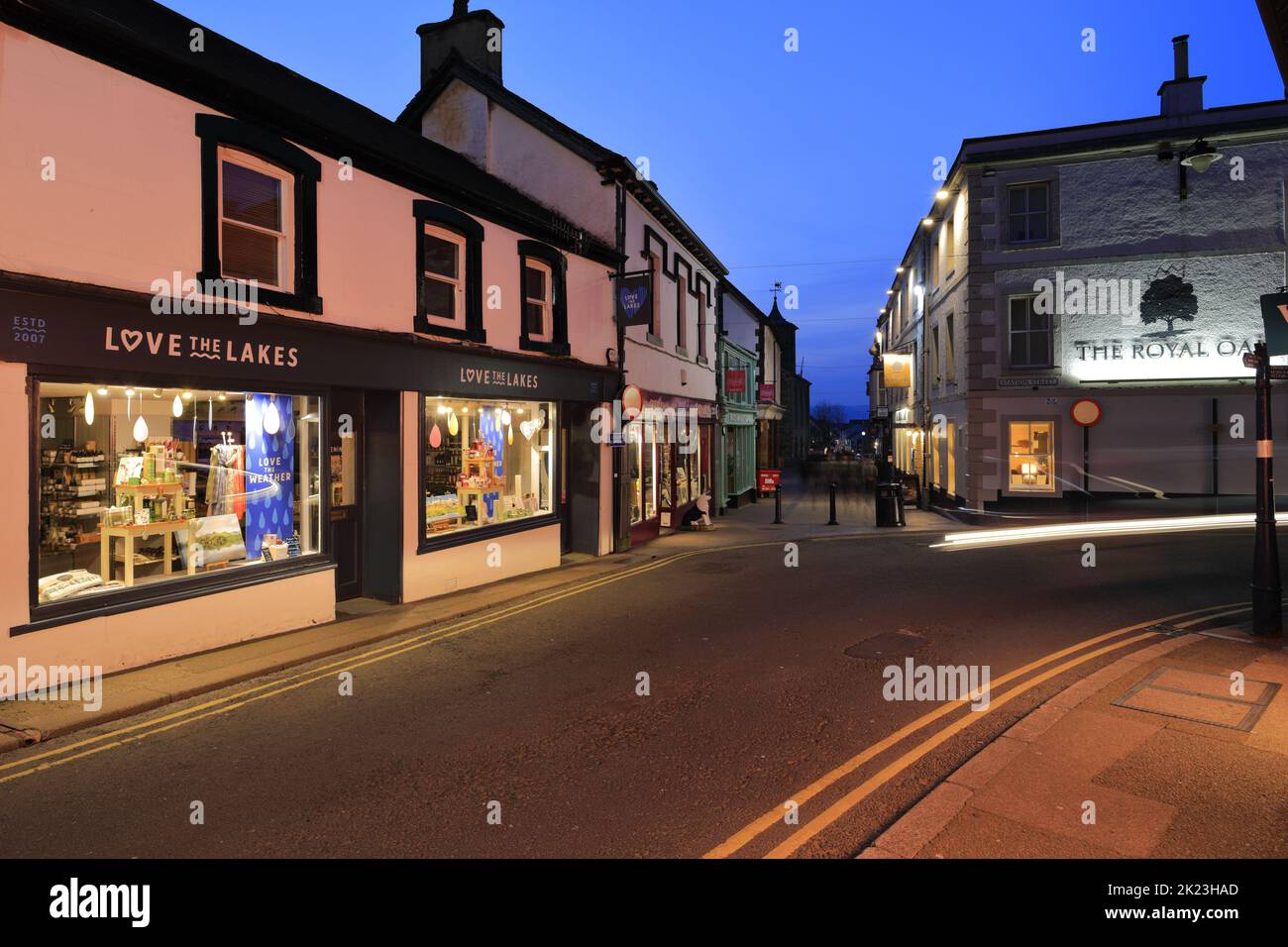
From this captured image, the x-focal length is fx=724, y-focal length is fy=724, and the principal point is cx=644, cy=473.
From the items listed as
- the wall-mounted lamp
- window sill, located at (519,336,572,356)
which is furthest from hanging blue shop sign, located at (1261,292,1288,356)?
the wall-mounted lamp

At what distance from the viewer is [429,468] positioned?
37.5ft

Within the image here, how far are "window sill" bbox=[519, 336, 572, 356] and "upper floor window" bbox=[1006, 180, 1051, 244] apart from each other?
1581 centimetres

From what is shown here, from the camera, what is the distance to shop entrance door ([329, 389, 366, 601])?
34.9 feet

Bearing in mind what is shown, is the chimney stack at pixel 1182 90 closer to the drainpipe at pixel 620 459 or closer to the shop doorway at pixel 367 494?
the drainpipe at pixel 620 459

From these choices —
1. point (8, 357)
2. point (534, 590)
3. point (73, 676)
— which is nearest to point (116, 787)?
point (73, 676)

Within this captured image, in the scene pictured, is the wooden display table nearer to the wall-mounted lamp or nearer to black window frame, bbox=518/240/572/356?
black window frame, bbox=518/240/572/356

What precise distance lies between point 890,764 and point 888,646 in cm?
316

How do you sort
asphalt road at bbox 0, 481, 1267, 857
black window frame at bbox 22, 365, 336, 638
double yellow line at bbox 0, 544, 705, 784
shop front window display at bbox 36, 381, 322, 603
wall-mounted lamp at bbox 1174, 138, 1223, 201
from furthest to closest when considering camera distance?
wall-mounted lamp at bbox 1174, 138, 1223, 201 < shop front window display at bbox 36, 381, 322, 603 < black window frame at bbox 22, 365, 336, 638 < double yellow line at bbox 0, 544, 705, 784 < asphalt road at bbox 0, 481, 1267, 857

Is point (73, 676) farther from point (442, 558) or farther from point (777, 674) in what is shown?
point (777, 674)

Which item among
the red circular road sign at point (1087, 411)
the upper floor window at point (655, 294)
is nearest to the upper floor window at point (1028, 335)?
the red circular road sign at point (1087, 411)

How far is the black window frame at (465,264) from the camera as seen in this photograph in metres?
11.0

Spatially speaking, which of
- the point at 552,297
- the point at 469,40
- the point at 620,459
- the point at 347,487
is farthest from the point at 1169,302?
the point at 347,487

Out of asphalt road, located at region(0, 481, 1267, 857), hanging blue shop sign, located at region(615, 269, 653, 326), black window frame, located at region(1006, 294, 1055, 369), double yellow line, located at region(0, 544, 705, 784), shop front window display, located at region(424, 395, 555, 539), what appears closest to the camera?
asphalt road, located at region(0, 481, 1267, 857)

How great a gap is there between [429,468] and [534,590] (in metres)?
2.56
